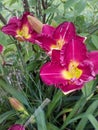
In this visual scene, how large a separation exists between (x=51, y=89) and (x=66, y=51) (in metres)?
0.45

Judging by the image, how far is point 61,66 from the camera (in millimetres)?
846

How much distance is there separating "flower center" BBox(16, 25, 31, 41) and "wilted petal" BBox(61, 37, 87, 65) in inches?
8.4

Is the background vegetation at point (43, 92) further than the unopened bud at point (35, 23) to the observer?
Yes

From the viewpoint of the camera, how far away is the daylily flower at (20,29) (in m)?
1.04

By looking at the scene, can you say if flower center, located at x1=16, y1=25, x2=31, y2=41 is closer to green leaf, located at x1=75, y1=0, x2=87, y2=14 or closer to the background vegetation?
the background vegetation

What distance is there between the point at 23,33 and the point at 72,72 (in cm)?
26

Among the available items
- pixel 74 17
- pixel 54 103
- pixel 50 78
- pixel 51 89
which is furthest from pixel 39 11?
pixel 50 78

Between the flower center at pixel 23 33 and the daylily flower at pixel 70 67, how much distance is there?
214 millimetres

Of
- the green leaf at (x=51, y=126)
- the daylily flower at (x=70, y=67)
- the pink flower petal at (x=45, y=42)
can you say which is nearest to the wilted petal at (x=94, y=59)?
the daylily flower at (x=70, y=67)

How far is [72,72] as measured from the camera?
0.86 metres

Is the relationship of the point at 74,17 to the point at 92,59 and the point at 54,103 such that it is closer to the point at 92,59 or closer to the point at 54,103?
the point at 54,103

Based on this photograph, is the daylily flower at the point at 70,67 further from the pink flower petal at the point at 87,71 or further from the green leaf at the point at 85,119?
the green leaf at the point at 85,119

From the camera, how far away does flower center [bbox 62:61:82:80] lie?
2.77ft

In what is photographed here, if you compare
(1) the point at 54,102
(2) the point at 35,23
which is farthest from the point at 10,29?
(1) the point at 54,102
